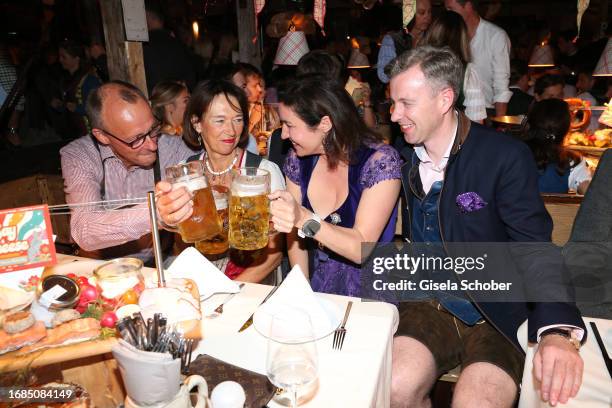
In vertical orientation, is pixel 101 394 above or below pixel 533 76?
below

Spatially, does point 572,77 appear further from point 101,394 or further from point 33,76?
point 33,76

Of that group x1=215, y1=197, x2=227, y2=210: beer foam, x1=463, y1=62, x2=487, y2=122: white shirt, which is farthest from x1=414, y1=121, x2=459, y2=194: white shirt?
x1=463, y1=62, x2=487, y2=122: white shirt

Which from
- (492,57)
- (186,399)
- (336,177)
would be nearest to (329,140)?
(336,177)

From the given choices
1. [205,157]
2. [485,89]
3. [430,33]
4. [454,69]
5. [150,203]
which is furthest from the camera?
[485,89]

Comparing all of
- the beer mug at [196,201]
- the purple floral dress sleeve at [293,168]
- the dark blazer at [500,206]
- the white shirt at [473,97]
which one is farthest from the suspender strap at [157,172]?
the white shirt at [473,97]

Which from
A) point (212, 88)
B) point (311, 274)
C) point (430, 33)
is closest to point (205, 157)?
point (212, 88)

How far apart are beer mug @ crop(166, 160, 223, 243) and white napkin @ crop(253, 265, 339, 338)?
1.04 ft

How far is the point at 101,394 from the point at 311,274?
4.13 ft

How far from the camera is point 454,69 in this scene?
1.87 meters

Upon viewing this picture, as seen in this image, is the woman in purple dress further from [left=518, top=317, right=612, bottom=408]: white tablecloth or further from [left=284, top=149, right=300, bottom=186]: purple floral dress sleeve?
[left=518, top=317, right=612, bottom=408]: white tablecloth

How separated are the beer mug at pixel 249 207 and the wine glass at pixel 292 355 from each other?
1.57ft

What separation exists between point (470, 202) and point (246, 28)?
5727 mm

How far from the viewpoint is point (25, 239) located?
1.16 metres

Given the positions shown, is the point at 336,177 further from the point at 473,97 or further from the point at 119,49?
the point at 119,49
